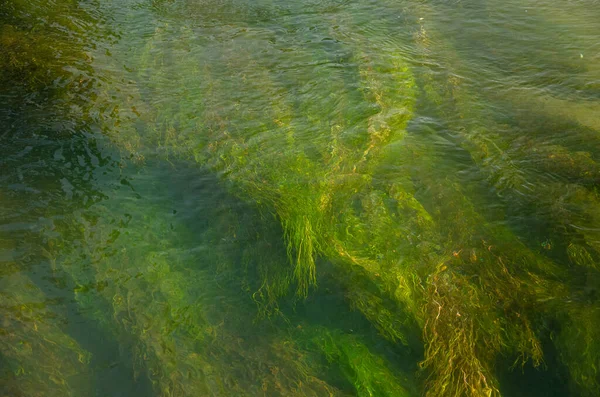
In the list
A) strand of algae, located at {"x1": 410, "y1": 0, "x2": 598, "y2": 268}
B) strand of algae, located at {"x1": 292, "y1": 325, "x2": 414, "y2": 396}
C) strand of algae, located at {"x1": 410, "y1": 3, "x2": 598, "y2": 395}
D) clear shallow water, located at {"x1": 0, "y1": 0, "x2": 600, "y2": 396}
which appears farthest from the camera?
strand of algae, located at {"x1": 410, "y1": 0, "x2": 598, "y2": 268}

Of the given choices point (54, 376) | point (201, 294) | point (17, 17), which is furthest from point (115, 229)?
point (17, 17)

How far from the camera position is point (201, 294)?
3506 millimetres

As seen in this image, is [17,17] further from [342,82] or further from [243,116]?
[342,82]

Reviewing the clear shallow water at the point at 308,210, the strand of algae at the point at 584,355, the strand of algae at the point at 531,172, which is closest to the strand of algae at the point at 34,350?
the clear shallow water at the point at 308,210

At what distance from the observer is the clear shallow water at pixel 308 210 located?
3047mm

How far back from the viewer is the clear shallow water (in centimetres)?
305

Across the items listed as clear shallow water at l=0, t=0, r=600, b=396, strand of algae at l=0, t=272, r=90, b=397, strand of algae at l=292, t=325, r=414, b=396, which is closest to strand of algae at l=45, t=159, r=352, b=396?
clear shallow water at l=0, t=0, r=600, b=396

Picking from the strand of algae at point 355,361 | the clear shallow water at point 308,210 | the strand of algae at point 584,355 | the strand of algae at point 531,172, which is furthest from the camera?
the strand of algae at point 531,172

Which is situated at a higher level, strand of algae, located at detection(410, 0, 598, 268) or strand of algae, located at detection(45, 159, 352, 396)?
strand of algae, located at detection(410, 0, 598, 268)

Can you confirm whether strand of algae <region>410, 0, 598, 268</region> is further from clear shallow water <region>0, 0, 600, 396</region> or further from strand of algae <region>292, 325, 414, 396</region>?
strand of algae <region>292, 325, 414, 396</region>

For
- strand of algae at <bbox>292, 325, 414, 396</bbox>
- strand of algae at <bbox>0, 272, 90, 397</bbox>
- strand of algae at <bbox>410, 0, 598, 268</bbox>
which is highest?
strand of algae at <bbox>410, 0, 598, 268</bbox>

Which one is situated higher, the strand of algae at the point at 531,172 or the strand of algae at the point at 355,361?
the strand of algae at the point at 531,172

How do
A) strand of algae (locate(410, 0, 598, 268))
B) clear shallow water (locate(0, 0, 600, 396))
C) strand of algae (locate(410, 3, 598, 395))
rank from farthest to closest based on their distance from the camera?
strand of algae (locate(410, 0, 598, 268)) < clear shallow water (locate(0, 0, 600, 396)) < strand of algae (locate(410, 3, 598, 395))

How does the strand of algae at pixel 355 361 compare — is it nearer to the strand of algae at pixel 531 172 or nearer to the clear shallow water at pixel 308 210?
the clear shallow water at pixel 308 210
